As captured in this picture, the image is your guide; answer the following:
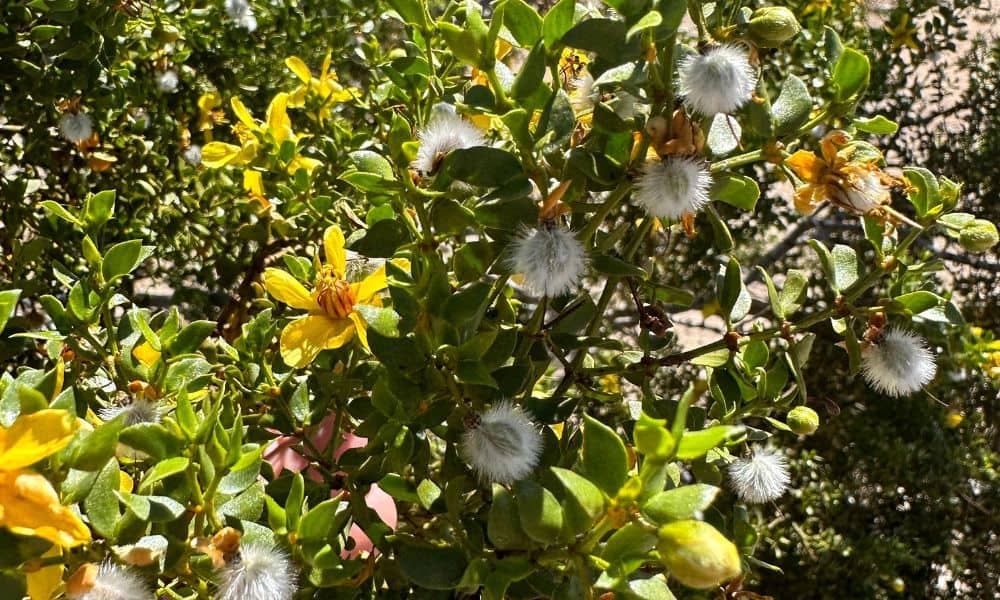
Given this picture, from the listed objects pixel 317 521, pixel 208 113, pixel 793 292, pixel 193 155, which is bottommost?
pixel 193 155

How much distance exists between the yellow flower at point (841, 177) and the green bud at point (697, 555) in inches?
17.0

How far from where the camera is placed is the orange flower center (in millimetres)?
905

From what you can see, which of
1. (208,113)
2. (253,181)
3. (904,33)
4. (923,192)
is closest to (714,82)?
(923,192)

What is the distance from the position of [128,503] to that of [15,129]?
151 centimetres

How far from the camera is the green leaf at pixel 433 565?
0.73 m

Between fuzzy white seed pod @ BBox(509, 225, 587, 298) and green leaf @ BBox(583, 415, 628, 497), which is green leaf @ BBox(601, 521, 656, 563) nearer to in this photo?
green leaf @ BBox(583, 415, 628, 497)

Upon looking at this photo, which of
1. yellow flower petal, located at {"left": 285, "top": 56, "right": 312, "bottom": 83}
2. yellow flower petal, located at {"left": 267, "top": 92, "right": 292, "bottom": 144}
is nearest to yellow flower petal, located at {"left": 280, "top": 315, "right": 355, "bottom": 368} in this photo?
yellow flower petal, located at {"left": 267, "top": 92, "right": 292, "bottom": 144}

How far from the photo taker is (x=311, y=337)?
92 cm

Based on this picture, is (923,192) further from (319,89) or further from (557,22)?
(319,89)

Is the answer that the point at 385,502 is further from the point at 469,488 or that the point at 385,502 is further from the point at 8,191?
the point at 8,191

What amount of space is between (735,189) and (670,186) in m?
0.13

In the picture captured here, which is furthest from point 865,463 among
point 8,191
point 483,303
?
point 8,191

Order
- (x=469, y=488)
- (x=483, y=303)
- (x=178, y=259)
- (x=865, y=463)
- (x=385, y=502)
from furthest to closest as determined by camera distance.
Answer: (x=865, y=463) < (x=178, y=259) < (x=385, y=502) < (x=469, y=488) < (x=483, y=303)

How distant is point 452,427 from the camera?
799 mm
